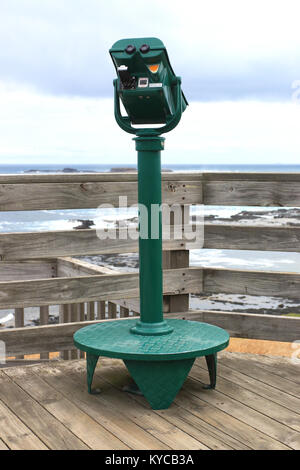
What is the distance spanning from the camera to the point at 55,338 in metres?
3.45

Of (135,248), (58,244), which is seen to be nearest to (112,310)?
(135,248)

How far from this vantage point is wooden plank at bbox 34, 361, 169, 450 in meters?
2.41

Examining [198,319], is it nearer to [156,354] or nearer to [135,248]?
[135,248]

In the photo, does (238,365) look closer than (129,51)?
No

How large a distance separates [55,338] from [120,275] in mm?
518

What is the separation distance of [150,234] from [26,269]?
1953mm

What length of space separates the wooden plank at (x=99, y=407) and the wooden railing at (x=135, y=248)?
0.20m

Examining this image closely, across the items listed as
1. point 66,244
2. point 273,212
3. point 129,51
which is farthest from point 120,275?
point 273,212

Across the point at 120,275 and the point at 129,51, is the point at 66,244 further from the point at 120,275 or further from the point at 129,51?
the point at 129,51

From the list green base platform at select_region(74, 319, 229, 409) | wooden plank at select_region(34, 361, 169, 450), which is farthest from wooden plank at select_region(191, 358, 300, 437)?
wooden plank at select_region(34, 361, 169, 450)

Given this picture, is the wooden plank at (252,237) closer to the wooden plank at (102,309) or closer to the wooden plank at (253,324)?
the wooden plank at (253,324)

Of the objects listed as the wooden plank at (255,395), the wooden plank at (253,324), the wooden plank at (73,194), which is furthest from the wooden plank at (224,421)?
the wooden plank at (73,194)

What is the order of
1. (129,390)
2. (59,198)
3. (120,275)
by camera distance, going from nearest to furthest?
(129,390) < (59,198) < (120,275)

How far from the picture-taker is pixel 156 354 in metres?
2.65
